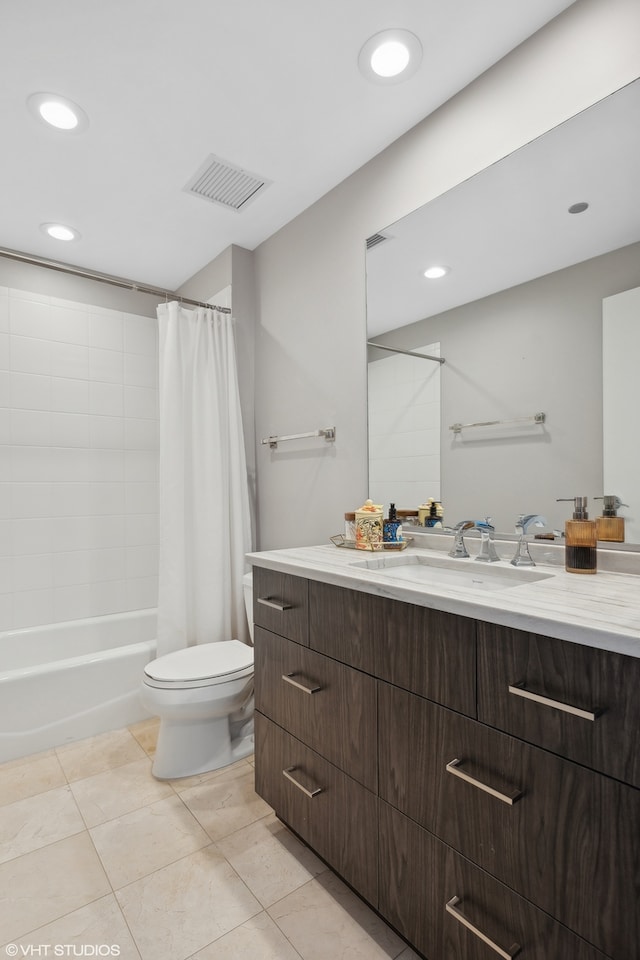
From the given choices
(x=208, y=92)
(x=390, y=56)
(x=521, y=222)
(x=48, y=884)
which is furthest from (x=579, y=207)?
(x=48, y=884)

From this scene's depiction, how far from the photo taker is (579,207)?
4.50ft

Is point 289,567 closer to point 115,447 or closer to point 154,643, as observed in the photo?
point 154,643

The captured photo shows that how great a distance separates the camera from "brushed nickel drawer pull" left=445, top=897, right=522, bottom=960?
0.89 metres

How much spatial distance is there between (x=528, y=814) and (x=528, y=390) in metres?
1.09

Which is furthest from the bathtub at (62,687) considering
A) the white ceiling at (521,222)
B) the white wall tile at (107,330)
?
the white ceiling at (521,222)

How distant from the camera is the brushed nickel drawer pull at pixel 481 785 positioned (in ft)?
2.86

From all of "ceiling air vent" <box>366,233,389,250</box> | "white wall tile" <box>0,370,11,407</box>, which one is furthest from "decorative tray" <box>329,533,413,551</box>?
"white wall tile" <box>0,370,11,407</box>

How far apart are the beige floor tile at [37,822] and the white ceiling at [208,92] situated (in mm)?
2441

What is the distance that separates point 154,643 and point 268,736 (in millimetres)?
1147

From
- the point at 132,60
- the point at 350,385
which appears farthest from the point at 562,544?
the point at 132,60

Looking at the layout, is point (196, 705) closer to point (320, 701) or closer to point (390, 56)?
point (320, 701)

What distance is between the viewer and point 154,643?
253 centimetres

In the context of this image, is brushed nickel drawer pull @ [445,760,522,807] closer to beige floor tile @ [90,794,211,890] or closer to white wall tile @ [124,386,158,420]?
beige floor tile @ [90,794,211,890]

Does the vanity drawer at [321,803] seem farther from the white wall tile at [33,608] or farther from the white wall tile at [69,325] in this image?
the white wall tile at [69,325]
